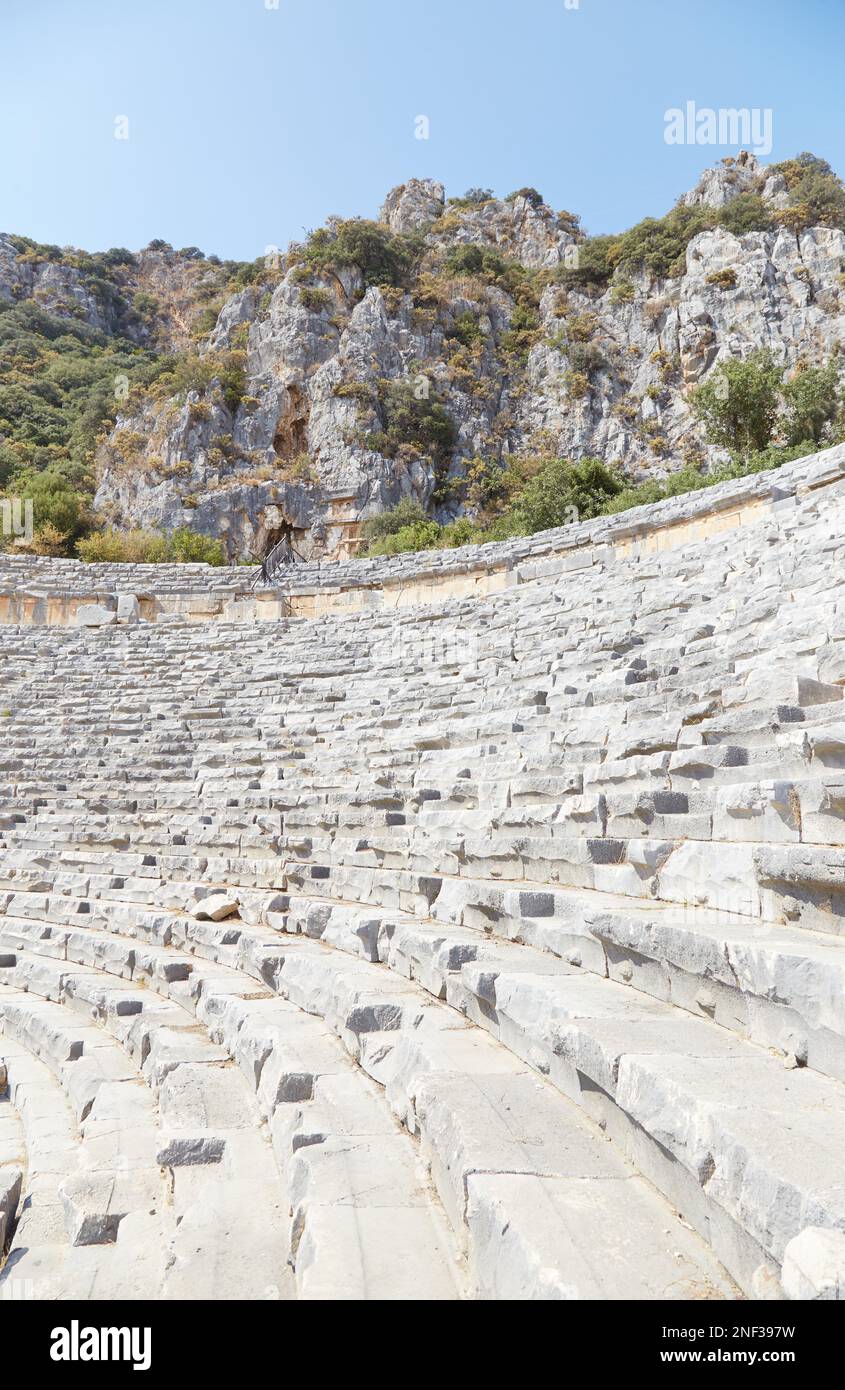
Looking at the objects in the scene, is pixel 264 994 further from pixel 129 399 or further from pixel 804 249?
pixel 804 249

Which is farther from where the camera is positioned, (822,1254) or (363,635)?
(363,635)

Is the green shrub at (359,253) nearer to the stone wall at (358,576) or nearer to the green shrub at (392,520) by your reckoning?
the green shrub at (392,520)

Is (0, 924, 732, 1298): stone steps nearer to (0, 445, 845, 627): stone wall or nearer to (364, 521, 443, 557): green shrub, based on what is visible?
(0, 445, 845, 627): stone wall

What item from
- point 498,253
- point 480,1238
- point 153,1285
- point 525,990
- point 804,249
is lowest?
point 153,1285

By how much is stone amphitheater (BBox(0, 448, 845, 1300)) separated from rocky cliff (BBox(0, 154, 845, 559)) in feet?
77.2

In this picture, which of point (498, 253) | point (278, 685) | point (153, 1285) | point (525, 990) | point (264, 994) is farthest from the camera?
point (498, 253)

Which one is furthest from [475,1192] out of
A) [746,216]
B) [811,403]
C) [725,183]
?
[725,183]

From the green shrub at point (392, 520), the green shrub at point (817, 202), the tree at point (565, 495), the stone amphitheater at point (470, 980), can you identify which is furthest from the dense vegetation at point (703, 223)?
the stone amphitheater at point (470, 980)

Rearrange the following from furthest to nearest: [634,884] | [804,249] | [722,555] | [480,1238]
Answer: [804,249] < [722,555] < [634,884] < [480,1238]

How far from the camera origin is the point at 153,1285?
2.37 metres

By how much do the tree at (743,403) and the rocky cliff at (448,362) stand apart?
369 inches

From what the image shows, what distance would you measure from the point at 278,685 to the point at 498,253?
3814cm

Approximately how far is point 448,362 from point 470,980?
3785cm

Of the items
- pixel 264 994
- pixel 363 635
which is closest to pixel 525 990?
pixel 264 994
